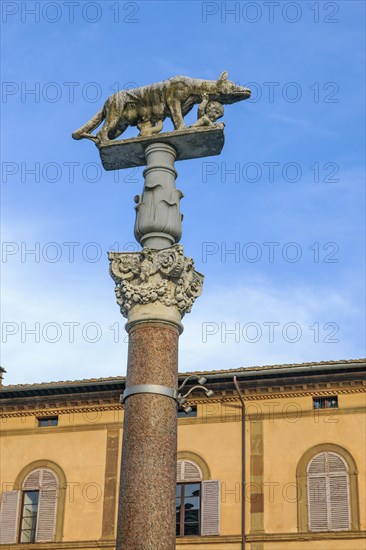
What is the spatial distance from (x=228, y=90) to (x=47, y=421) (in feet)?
63.6

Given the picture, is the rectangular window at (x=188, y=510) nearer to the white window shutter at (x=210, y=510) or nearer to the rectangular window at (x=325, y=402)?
the white window shutter at (x=210, y=510)

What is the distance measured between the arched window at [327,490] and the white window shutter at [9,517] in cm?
811

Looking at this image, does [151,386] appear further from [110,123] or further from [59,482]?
[59,482]

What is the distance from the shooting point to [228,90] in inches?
426

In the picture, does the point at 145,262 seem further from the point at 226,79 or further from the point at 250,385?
the point at 250,385

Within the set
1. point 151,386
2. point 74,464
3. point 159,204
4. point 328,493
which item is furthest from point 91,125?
point 74,464

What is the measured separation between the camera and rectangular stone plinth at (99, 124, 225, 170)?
34.9ft

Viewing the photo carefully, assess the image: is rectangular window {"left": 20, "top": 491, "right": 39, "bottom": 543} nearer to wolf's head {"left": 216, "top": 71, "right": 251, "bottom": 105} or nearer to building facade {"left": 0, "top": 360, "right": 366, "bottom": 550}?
building facade {"left": 0, "top": 360, "right": 366, "bottom": 550}

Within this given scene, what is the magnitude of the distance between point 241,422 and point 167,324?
17311mm

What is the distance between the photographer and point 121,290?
995cm

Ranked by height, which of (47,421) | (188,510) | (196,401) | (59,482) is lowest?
(188,510)

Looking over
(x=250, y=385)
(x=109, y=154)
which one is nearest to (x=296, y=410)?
(x=250, y=385)

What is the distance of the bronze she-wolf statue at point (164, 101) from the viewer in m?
10.8

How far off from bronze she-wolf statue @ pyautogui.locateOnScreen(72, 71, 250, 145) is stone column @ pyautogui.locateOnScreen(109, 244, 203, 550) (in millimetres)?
1784
